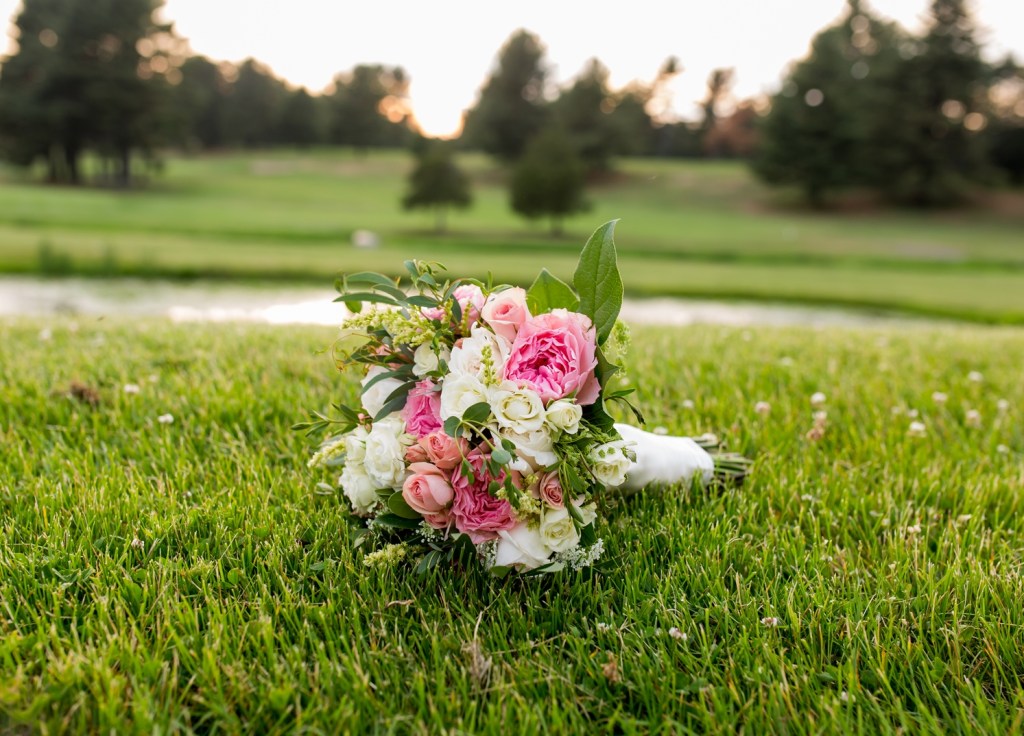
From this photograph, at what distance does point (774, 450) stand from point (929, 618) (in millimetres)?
1109

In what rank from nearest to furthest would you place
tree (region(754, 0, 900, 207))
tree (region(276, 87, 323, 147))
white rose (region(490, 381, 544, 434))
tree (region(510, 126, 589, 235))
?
white rose (region(490, 381, 544, 434)) < tree (region(510, 126, 589, 235)) < tree (region(754, 0, 900, 207)) < tree (region(276, 87, 323, 147))

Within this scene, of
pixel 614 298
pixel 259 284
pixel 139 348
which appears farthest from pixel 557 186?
pixel 614 298

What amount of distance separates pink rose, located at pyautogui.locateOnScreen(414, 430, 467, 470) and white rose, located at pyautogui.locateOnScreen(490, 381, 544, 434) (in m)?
0.13

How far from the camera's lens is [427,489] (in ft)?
5.34

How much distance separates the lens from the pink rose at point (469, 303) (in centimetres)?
171

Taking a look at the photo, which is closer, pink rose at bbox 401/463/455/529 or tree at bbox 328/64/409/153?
pink rose at bbox 401/463/455/529

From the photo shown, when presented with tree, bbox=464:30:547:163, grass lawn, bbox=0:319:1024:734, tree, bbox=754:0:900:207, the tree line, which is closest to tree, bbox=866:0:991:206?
the tree line

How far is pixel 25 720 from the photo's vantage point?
126cm

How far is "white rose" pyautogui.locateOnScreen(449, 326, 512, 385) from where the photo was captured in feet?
5.19

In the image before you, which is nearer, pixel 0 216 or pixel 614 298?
pixel 614 298

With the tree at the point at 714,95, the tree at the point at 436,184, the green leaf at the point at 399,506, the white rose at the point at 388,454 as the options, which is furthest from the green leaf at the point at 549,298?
the tree at the point at 714,95

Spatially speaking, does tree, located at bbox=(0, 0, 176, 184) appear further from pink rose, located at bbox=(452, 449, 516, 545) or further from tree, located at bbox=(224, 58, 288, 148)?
pink rose, located at bbox=(452, 449, 516, 545)

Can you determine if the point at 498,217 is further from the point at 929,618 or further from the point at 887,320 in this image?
the point at 929,618

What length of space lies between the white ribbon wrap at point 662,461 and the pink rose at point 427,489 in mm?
709
